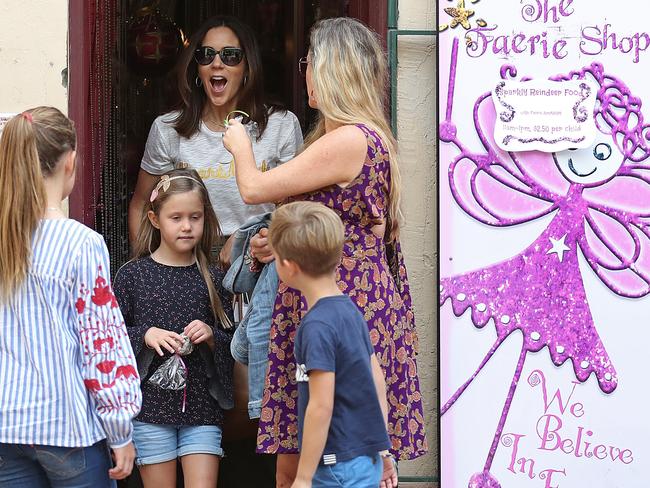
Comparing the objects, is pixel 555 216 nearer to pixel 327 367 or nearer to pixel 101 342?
pixel 327 367

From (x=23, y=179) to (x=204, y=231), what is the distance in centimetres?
130

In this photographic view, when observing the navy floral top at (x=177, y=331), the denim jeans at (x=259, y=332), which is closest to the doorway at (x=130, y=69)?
the navy floral top at (x=177, y=331)

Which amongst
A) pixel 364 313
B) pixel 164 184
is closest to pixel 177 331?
pixel 164 184

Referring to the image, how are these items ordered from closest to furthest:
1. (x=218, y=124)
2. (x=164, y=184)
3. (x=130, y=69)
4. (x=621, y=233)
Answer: (x=164, y=184)
(x=621, y=233)
(x=218, y=124)
(x=130, y=69)

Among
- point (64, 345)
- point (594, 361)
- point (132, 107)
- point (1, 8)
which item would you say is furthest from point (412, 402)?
point (132, 107)

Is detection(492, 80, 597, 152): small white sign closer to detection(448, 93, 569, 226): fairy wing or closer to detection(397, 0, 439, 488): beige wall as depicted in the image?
detection(448, 93, 569, 226): fairy wing

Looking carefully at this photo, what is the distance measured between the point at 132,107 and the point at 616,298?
2.59m

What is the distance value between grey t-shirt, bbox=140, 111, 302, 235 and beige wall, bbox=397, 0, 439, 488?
0.55 metres

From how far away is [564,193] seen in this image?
13.7 feet

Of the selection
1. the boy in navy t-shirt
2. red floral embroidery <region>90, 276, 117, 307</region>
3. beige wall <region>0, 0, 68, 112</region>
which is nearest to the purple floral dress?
the boy in navy t-shirt

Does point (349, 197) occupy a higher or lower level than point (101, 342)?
higher

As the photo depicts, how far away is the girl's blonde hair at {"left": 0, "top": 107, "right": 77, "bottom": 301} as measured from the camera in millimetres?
2826

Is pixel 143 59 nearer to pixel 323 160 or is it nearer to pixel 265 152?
pixel 265 152

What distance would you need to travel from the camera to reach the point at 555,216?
13.8ft
